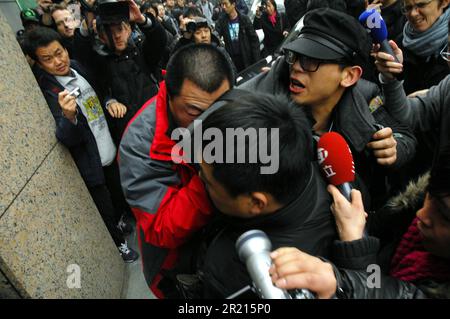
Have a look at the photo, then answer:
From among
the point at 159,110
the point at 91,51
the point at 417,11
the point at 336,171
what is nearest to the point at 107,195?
the point at 91,51

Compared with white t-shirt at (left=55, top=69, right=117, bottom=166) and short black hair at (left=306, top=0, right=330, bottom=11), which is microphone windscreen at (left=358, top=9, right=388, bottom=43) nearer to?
short black hair at (left=306, top=0, right=330, bottom=11)

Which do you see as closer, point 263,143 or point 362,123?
point 263,143

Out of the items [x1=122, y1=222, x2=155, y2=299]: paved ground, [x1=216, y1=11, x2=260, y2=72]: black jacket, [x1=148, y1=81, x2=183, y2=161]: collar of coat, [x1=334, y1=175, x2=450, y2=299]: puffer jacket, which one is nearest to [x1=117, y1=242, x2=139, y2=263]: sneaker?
[x1=122, y1=222, x2=155, y2=299]: paved ground

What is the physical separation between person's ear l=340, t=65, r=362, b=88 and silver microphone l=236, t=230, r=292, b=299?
100cm

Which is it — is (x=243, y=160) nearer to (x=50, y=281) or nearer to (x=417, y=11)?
(x=50, y=281)

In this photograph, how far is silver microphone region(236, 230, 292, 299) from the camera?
689 millimetres

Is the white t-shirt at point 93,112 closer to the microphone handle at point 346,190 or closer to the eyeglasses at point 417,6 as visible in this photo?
the microphone handle at point 346,190

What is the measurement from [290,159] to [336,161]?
241mm

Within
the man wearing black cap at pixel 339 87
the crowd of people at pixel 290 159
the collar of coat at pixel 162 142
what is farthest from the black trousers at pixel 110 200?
the man wearing black cap at pixel 339 87

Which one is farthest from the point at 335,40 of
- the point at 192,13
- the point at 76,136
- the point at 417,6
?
→ the point at 192,13

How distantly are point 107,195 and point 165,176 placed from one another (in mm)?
1455

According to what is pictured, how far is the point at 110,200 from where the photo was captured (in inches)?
102

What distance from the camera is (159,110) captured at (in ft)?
4.38

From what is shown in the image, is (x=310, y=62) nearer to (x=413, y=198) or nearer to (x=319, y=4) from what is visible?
(x=413, y=198)
